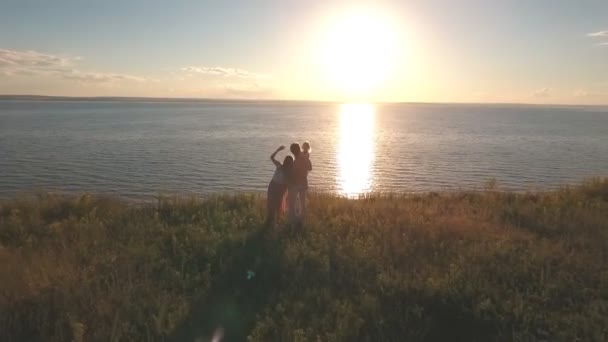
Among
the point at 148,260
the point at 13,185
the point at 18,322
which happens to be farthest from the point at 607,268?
the point at 13,185

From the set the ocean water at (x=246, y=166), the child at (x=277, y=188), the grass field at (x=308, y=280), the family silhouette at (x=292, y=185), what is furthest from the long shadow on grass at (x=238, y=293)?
the ocean water at (x=246, y=166)

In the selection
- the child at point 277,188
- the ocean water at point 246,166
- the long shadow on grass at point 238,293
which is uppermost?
the child at point 277,188

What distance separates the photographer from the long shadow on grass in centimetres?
609

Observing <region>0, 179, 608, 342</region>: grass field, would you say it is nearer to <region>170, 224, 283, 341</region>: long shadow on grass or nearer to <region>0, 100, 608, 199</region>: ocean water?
<region>170, 224, 283, 341</region>: long shadow on grass

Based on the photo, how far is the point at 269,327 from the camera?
237 inches

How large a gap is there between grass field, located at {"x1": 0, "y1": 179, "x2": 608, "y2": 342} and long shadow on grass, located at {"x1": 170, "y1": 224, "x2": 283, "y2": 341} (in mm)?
24

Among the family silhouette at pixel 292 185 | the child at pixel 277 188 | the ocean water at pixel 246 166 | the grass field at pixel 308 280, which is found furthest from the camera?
the ocean water at pixel 246 166

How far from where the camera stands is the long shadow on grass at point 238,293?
6.09 metres

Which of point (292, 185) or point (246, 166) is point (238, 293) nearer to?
point (292, 185)

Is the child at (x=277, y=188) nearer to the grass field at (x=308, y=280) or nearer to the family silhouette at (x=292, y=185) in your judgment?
the family silhouette at (x=292, y=185)

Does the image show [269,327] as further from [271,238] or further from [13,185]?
[13,185]

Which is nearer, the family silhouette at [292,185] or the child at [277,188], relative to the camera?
the family silhouette at [292,185]

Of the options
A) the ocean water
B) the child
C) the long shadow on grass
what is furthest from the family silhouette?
the ocean water

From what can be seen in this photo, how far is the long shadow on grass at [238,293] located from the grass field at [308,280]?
0.9 inches
